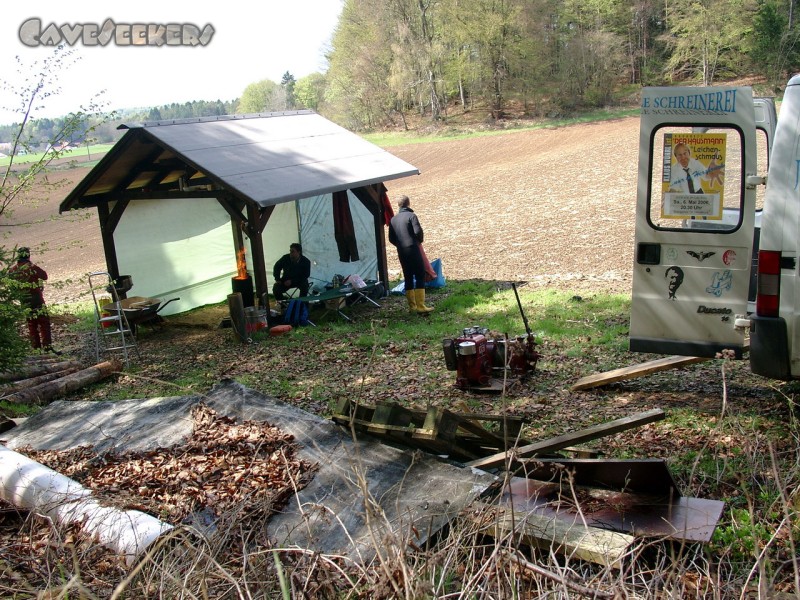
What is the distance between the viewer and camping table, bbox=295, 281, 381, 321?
12.9m

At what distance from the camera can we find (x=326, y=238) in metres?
15.4

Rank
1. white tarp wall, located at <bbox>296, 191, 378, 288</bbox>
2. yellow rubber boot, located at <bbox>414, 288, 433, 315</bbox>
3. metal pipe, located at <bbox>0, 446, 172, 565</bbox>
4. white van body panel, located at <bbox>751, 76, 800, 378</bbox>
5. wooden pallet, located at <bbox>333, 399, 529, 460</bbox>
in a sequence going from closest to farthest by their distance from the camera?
1. metal pipe, located at <bbox>0, 446, 172, 565</bbox>
2. wooden pallet, located at <bbox>333, 399, 529, 460</bbox>
3. white van body panel, located at <bbox>751, 76, 800, 378</bbox>
4. yellow rubber boot, located at <bbox>414, 288, 433, 315</bbox>
5. white tarp wall, located at <bbox>296, 191, 378, 288</bbox>

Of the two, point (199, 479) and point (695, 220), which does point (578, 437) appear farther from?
point (695, 220)

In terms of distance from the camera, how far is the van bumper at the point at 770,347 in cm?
560

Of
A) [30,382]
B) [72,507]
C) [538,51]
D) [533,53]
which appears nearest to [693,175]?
[72,507]

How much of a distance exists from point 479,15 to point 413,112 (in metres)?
9.09

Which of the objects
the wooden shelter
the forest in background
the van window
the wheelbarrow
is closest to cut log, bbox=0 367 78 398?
the wheelbarrow

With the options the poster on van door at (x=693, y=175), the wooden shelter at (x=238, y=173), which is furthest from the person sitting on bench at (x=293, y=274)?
the poster on van door at (x=693, y=175)

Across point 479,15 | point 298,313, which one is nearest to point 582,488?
point 298,313

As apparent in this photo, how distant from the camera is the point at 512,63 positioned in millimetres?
53562

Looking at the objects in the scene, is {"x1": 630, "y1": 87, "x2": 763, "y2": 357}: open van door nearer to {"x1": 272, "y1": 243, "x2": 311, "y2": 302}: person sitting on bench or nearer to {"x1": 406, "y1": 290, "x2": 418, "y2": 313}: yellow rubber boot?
{"x1": 406, "y1": 290, "x2": 418, "y2": 313}: yellow rubber boot

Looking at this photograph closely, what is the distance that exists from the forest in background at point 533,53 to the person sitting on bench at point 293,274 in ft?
111

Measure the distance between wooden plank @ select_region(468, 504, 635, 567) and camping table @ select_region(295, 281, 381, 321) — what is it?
30.2 ft

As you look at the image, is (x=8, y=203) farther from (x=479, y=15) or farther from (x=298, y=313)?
(x=479, y=15)
